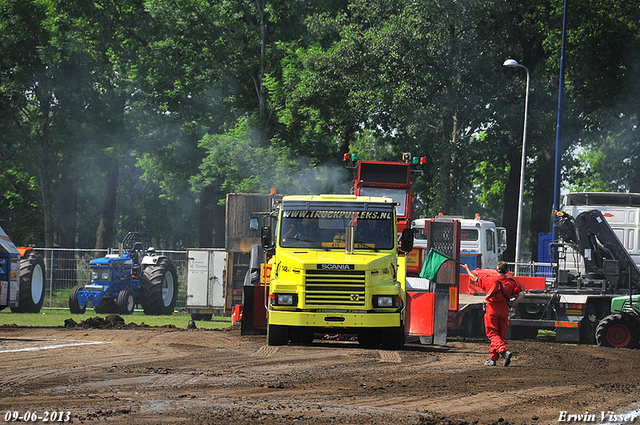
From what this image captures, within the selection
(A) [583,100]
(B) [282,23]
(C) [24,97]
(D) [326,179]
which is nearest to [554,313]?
(D) [326,179]

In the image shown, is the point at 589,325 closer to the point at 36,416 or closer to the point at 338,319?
the point at 338,319

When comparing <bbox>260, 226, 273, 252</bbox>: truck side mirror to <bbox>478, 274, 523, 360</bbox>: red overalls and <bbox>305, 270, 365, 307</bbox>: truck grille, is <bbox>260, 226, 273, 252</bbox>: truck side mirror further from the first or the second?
<bbox>478, 274, 523, 360</bbox>: red overalls

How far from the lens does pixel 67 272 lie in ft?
101

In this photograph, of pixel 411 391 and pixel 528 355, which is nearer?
pixel 411 391

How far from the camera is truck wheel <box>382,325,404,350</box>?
591 inches

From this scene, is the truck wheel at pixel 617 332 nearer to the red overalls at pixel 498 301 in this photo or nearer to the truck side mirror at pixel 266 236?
the red overalls at pixel 498 301

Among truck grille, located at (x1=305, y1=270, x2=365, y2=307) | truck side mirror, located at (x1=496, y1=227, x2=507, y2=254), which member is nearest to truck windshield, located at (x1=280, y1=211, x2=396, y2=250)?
truck grille, located at (x1=305, y1=270, x2=365, y2=307)

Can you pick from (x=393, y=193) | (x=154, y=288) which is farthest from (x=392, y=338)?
(x=154, y=288)

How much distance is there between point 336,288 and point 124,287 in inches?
594

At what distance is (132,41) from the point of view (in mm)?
42562

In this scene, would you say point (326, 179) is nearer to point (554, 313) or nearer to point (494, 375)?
point (554, 313)

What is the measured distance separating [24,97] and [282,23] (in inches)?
618

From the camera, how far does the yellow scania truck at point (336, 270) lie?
48.0 ft

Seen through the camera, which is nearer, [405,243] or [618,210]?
[405,243]
